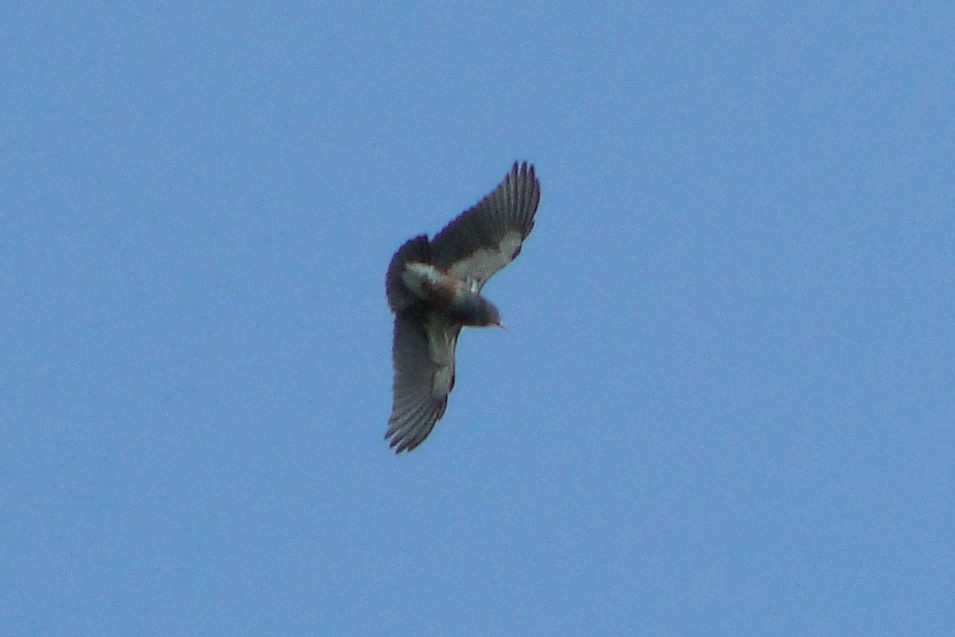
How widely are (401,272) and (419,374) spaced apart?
1076 millimetres

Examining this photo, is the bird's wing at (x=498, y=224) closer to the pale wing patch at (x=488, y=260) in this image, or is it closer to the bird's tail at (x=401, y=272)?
the pale wing patch at (x=488, y=260)

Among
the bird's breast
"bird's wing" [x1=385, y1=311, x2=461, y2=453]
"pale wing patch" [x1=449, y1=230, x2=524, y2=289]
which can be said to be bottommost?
"bird's wing" [x1=385, y1=311, x2=461, y2=453]

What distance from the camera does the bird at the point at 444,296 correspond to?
62.9 feet

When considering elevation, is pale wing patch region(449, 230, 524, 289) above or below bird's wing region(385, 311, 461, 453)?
above

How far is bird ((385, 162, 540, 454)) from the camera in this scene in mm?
19172

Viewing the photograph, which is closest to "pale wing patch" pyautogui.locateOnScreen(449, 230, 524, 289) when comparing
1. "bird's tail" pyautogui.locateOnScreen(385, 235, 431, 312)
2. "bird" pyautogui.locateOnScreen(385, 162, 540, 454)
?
"bird" pyautogui.locateOnScreen(385, 162, 540, 454)

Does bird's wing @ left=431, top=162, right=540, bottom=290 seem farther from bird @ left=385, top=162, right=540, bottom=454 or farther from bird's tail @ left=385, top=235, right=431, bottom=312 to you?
bird's tail @ left=385, top=235, right=431, bottom=312

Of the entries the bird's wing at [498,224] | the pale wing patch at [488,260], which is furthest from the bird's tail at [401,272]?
the pale wing patch at [488,260]

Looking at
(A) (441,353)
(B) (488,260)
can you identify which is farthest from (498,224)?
(A) (441,353)

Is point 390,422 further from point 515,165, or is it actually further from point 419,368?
point 515,165

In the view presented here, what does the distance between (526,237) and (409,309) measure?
139cm

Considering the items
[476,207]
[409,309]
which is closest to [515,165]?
[476,207]

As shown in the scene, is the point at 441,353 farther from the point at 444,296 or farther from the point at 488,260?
the point at 488,260

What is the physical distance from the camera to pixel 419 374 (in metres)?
19.4
